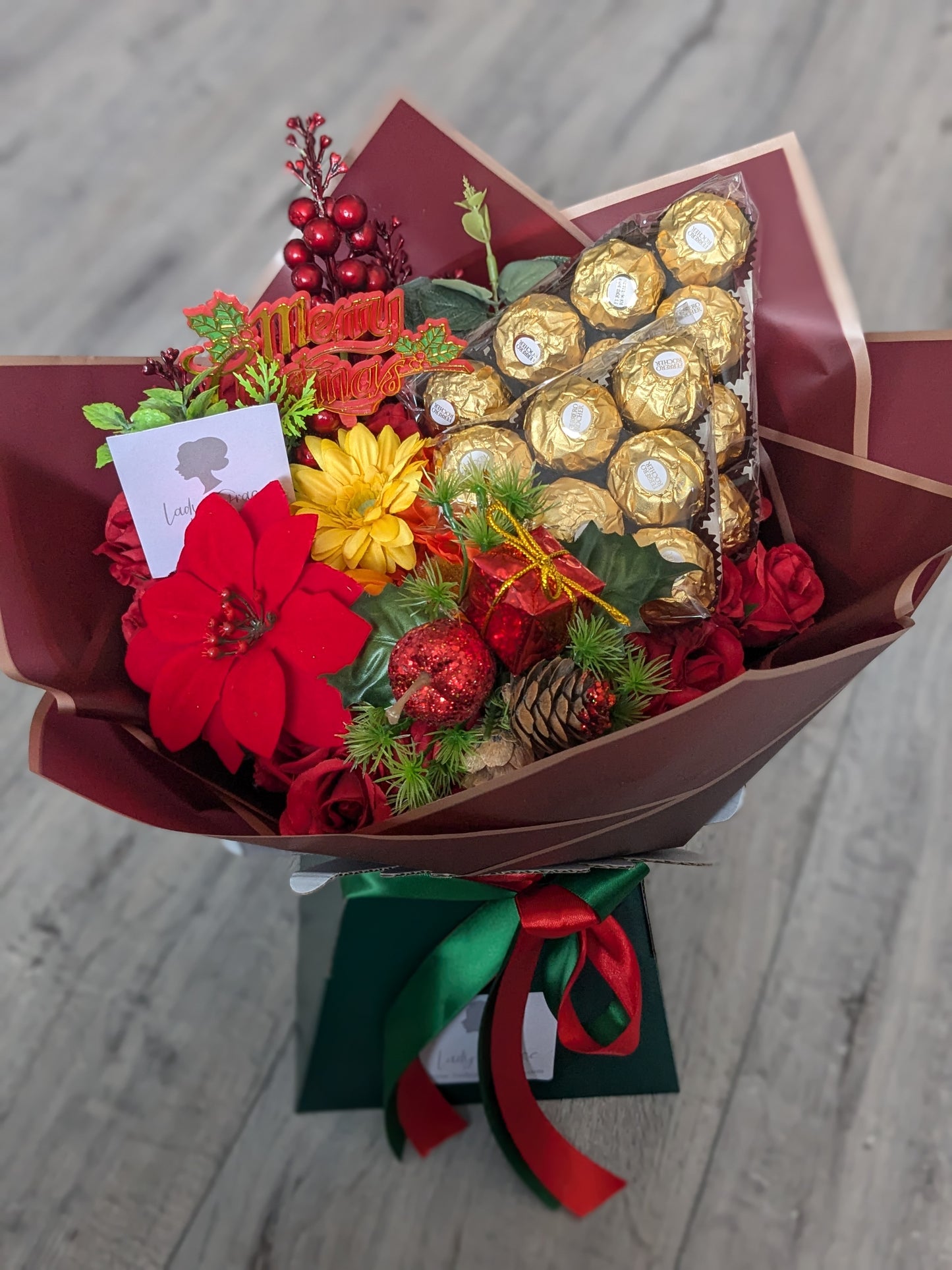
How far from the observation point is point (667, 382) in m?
0.58

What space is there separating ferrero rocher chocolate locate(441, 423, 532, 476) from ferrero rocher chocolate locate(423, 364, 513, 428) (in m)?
0.03

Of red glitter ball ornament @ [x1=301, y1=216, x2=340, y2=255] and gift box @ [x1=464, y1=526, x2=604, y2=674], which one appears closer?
gift box @ [x1=464, y1=526, x2=604, y2=674]

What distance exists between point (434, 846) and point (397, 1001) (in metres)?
0.39

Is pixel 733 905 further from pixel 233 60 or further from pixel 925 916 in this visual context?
pixel 233 60

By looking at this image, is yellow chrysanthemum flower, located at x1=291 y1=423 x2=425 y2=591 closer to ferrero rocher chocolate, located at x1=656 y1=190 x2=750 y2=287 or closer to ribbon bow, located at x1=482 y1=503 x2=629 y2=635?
ribbon bow, located at x1=482 y1=503 x2=629 y2=635

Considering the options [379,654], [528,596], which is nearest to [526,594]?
[528,596]

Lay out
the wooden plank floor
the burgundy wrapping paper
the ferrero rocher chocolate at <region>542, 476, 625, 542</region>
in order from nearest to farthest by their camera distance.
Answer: the burgundy wrapping paper → the ferrero rocher chocolate at <region>542, 476, 625, 542</region> → the wooden plank floor

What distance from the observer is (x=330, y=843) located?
504 millimetres

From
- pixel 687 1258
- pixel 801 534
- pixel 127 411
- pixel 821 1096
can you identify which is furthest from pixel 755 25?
pixel 687 1258

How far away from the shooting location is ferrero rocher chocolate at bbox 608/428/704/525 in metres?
0.58

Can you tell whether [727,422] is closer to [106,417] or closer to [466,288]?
[466,288]

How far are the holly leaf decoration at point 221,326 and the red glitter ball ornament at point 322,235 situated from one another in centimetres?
8

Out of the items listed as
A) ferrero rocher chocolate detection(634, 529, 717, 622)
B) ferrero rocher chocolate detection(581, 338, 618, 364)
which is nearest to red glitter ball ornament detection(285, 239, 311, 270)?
ferrero rocher chocolate detection(581, 338, 618, 364)

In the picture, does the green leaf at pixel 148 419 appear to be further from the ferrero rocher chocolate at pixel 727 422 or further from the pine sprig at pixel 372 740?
the ferrero rocher chocolate at pixel 727 422
